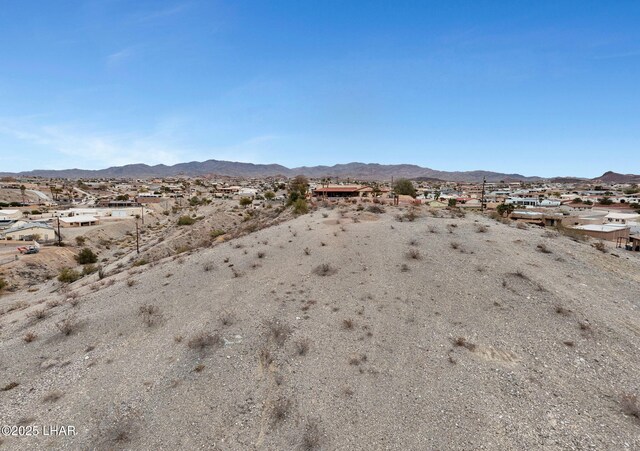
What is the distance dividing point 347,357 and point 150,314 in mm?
7745

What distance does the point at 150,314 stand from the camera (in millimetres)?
13070

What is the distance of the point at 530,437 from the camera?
23.6ft

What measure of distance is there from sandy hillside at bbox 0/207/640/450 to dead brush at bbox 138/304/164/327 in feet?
0.32

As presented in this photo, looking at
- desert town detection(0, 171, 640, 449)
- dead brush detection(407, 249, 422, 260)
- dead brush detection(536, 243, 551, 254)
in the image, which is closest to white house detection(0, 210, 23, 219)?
desert town detection(0, 171, 640, 449)

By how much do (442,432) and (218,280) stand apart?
11287 millimetres

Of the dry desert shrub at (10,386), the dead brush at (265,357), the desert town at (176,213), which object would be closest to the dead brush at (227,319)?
the dead brush at (265,357)

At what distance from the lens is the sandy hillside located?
302 inches

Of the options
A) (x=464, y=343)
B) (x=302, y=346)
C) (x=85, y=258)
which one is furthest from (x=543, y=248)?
(x=85, y=258)

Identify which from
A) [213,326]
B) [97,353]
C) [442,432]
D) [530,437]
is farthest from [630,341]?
[97,353]

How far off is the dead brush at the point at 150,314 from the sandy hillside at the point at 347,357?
10 cm

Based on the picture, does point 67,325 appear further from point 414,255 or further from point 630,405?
point 630,405

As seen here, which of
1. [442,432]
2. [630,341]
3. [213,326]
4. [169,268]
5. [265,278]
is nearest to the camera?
[442,432]

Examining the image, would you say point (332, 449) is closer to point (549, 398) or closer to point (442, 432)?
point (442, 432)

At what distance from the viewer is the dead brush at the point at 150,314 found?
12545 millimetres
